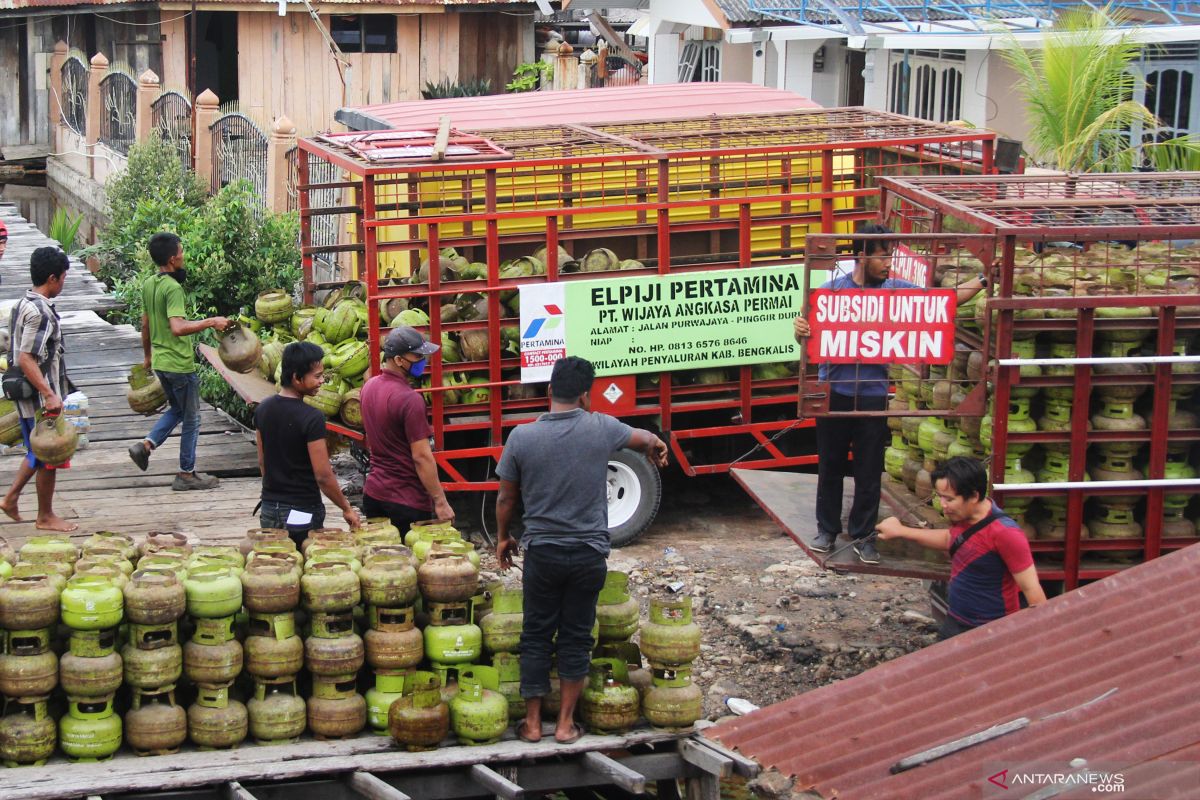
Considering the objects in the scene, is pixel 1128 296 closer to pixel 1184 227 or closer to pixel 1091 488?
pixel 1184 227

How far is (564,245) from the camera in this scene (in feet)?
36.3

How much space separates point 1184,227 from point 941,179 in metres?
1.98

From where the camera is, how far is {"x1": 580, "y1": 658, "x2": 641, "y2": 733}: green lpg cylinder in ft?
20.9

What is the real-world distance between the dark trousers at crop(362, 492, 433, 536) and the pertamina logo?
249 cm

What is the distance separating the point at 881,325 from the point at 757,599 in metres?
2.72

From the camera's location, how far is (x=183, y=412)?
33.7 feet

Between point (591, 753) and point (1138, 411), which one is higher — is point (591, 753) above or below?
below

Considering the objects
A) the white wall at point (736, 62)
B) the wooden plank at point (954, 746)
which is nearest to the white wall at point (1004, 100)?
the white wall at point (736, 62)

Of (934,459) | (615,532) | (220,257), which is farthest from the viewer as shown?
(220,257)

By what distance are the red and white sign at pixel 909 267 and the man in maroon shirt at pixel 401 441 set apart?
253 cm

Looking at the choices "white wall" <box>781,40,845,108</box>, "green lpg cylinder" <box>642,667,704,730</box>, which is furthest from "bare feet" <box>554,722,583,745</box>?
"white wall" <box>781,40,845,108</box>

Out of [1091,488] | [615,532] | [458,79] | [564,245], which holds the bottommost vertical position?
[615,532]

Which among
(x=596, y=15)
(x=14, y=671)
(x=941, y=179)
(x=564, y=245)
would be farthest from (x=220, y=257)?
(x=596, y=15)

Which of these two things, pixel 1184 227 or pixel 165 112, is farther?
pixel 165 112
